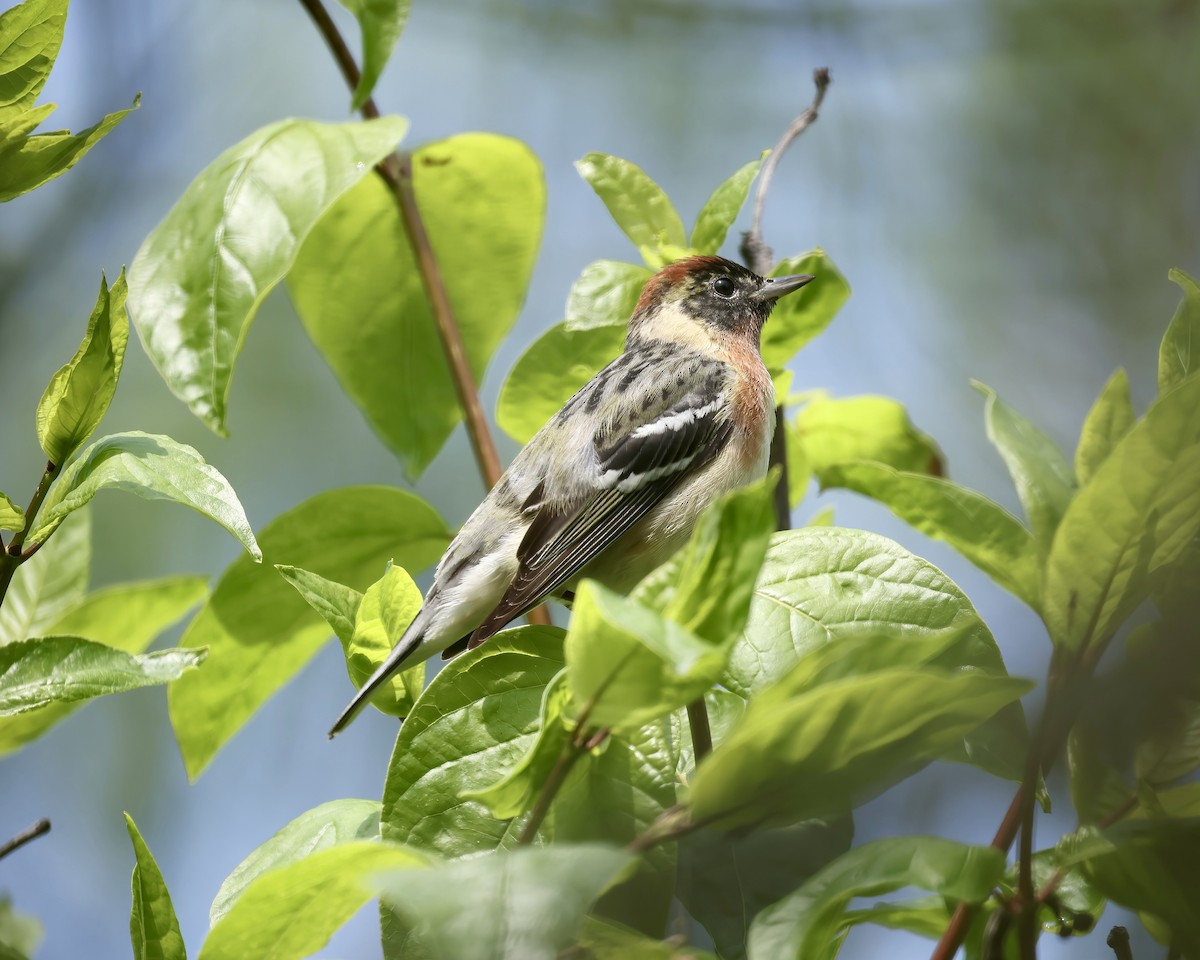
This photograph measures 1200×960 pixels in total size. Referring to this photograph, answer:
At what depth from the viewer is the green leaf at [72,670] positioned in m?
1.27

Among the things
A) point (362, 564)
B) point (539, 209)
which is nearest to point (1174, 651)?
point (362, 564)

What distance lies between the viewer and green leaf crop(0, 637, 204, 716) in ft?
4.18

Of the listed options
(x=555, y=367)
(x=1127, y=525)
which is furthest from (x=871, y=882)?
(x=555, y=367)

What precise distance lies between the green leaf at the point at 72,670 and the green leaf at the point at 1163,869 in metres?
0.97

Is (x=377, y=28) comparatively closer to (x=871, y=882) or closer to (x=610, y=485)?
(x=610, y=485)

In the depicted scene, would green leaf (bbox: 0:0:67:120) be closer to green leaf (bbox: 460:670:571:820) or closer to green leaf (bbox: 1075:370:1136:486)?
green leaf (bbox: 460:670:571:820)

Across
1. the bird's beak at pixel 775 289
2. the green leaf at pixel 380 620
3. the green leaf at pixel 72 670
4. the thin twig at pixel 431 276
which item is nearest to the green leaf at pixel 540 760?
the green leaf at pixel 72 670

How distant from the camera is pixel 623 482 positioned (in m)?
2.84

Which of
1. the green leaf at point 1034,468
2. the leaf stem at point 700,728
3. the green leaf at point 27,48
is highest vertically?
the green leaf at point 27,48

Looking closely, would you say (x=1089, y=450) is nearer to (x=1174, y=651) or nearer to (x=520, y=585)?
(x=1174, y=651)

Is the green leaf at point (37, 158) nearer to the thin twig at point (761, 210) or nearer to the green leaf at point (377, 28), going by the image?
the green leaf at point (377, 28)

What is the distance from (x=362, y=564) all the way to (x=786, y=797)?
1.32 meters

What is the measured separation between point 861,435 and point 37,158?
1590 millimetres

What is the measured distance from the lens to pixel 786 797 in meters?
1.12
